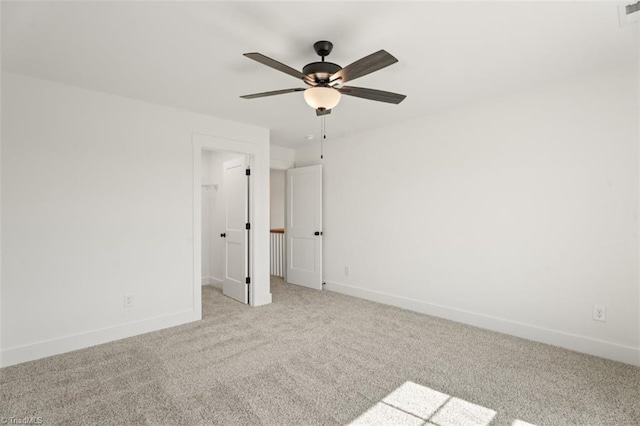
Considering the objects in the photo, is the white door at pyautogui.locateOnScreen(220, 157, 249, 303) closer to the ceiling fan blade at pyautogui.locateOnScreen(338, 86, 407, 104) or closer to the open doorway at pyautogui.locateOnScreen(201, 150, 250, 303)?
the open doorway at pyautogui.locateOnScreen(201, 150, 250, 303)

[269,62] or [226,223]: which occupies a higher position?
[269,62]

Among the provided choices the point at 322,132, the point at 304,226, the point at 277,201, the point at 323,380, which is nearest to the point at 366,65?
the point at 323,380

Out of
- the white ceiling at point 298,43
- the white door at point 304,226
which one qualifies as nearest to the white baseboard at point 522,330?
the white door at point 304,226

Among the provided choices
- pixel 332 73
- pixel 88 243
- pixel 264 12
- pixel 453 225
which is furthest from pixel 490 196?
pixel 88 243

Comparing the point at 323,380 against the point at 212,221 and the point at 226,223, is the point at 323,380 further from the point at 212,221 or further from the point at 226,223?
the point at 212,221

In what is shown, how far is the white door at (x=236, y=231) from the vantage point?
431 cm

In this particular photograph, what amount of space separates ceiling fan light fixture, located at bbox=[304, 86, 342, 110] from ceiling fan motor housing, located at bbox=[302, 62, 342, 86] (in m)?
0.06

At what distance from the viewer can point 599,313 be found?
8.89 ft

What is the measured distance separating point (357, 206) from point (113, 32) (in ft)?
11.1

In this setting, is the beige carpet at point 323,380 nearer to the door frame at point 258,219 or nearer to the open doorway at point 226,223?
the door frame at point 258,219

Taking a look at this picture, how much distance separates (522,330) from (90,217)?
4.24 meters

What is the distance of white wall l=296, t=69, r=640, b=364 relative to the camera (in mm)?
2631

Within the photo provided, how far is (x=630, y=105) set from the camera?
2562mm

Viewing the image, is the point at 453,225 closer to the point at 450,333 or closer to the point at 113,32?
the point at 450,333
